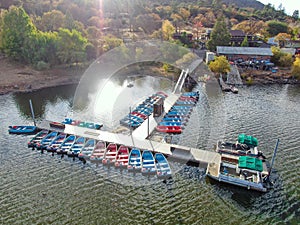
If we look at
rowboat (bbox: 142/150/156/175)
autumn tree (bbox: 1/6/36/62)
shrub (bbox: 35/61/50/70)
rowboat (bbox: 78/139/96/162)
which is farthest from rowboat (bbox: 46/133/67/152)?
autumn tree (bbox: 1/6/36/62)

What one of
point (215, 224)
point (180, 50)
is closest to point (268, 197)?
point (215, 224)

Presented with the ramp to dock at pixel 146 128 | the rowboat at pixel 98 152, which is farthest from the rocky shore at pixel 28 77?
the rowboat at pixel 98 152

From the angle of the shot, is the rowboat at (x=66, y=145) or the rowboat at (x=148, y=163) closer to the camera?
the rowboat at (x=148, y=163)

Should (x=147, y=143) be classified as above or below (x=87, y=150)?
above

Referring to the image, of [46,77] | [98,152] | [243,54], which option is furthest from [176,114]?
[243,54]

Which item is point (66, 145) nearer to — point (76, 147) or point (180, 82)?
point (76, 147)

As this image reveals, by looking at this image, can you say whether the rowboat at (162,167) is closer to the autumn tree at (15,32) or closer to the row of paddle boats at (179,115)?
the row of paddle boats at (179,115)

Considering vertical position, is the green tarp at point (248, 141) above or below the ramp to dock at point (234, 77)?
below

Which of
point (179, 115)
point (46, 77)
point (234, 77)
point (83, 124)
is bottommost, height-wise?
point (83, 124)
